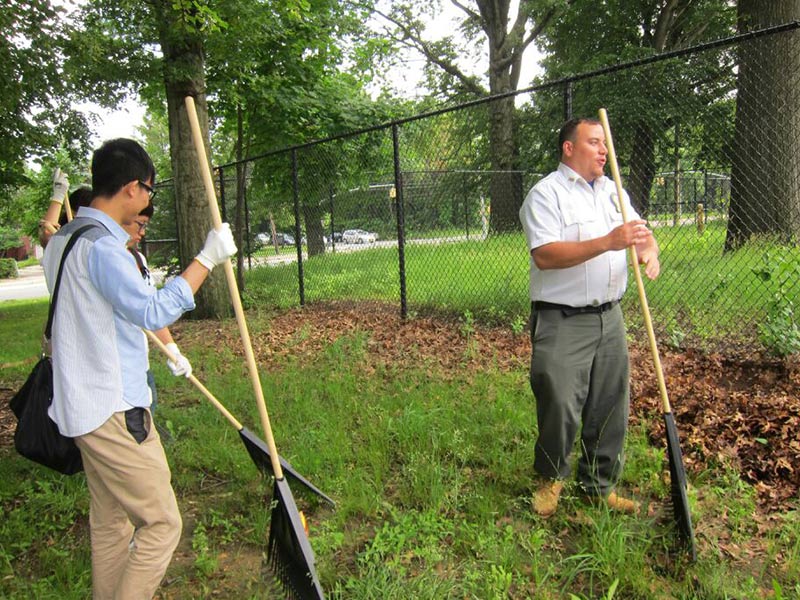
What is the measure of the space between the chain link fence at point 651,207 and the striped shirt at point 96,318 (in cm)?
405

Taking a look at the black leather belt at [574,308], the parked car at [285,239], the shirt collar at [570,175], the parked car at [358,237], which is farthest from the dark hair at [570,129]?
the parked car at [285,239]

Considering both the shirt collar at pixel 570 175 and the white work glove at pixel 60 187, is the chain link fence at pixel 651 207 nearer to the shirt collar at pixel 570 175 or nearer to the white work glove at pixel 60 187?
the shirt collar at pixel 570 175

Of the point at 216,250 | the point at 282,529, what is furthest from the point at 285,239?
the point at 216,250

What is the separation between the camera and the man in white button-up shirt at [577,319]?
2668 mm

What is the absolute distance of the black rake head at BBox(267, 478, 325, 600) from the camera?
223 centimetres

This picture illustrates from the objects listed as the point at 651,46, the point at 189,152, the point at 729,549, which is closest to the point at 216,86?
the point at 189,152

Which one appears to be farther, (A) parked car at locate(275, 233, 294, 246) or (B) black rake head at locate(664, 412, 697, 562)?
(A) parked car at locate(275, 233, 294, 246)

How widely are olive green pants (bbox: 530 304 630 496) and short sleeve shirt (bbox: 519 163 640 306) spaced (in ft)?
0.36

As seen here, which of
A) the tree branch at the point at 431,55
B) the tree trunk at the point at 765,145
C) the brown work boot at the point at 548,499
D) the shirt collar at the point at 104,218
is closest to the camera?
the shirt collar at the point at 104,218

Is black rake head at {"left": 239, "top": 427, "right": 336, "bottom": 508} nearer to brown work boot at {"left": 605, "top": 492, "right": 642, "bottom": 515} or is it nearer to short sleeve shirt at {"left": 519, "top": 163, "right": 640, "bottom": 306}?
brown work boot at {"left": 605, "top": 492, "right": 642, "bottom": 515}

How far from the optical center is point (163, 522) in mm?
2062

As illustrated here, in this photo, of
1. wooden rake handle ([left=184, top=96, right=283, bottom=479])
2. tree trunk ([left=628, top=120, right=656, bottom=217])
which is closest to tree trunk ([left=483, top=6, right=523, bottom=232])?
tree trunk ([left=628, top=120, right=656, bottom=217])

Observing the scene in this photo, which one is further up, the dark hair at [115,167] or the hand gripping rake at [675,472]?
the dark hair at [115,167]

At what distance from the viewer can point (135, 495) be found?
201 cm
